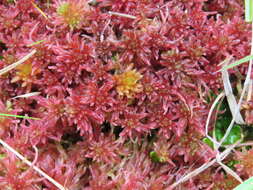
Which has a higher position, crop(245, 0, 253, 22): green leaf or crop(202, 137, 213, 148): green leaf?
crop(245, 0, 253, 22): green leaf

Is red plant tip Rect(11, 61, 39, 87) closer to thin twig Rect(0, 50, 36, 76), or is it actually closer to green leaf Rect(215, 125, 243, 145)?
thin twig Rect(0, 50, 36, 76)

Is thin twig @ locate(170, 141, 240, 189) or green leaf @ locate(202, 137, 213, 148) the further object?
green leaf @ locate(202, 137, 213, 148)

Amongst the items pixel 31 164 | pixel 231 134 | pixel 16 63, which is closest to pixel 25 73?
pixel 16 63

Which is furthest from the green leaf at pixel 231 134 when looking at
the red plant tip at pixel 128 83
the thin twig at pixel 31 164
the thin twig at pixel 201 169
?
the thin twig at pixel 31 164

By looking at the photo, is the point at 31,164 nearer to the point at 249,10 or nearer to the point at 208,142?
the point at 208,142

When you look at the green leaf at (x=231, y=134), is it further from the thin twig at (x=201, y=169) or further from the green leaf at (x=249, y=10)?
the green leaf at (x=249, y=10)

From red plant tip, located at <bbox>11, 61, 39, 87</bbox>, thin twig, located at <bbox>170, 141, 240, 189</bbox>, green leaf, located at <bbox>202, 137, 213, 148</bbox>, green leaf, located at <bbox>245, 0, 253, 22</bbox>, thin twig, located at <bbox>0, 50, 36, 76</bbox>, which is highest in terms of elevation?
green leaf, located at <bbox>245, 0, 253, 22</bbox>

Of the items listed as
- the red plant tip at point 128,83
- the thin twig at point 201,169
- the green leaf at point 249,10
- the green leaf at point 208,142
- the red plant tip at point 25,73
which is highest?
the green leaf at point 249,10

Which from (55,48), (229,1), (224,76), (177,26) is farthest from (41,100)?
(229,1)

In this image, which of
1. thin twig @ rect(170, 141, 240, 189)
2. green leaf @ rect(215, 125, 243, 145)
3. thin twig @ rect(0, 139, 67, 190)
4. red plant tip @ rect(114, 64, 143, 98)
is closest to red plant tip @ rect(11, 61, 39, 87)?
thin twig @ rect(0, 139, 67, 190)

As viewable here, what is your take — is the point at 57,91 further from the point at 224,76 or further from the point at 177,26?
the point at 224,76
